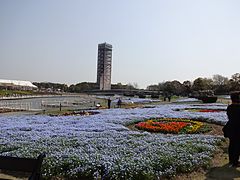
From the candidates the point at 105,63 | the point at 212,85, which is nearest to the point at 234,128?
the point at 212,85

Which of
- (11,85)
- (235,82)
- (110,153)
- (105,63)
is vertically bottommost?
(110,153)

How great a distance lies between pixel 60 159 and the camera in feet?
23.8

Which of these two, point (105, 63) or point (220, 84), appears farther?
point (105, 63)

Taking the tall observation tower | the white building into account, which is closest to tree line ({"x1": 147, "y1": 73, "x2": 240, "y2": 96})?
the tall observation tower

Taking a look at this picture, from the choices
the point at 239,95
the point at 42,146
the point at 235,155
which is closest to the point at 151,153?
the point at 235,155

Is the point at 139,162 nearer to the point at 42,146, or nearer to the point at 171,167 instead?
the point at 171,167

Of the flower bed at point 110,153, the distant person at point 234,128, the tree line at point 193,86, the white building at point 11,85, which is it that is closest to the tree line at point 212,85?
the tree line at point 193,86

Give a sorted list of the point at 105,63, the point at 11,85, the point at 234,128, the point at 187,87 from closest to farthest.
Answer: the point at 234,128 → the point at 187,87 → the point at 11,85 → the point at 105,63

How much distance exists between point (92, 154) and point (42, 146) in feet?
6.59

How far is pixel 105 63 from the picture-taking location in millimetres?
156750

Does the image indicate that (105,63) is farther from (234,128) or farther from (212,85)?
(234,128)

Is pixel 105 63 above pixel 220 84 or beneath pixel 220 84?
above

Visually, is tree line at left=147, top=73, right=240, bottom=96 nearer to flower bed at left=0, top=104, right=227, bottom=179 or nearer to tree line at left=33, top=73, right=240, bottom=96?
tree line at left=33, top=73, right=240, bottom=96

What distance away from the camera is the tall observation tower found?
152650mm
